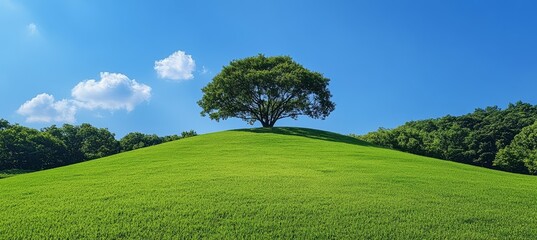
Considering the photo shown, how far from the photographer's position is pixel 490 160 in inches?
3054

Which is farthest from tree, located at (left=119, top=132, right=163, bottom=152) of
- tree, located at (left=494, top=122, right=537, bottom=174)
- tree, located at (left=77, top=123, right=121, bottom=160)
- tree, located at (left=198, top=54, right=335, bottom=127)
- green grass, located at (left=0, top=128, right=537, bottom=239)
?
green grass, located at (left=0, top=128, right=537, bottom=239)

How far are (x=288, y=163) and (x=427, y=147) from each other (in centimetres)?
4960

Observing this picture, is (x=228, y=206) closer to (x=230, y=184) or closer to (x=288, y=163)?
(x=230, y=184)

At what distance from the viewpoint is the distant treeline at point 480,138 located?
6147cm

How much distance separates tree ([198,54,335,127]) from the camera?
51.3 meters

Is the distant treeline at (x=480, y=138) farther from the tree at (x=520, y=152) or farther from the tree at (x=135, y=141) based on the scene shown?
the tree at (x=135, y=141)

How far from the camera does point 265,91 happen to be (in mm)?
52375

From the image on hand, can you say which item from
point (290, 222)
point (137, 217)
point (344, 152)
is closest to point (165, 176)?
point (137, 217)

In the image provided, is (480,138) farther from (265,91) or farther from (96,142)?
(96,142)

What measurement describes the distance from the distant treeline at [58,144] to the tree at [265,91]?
29.9 metres

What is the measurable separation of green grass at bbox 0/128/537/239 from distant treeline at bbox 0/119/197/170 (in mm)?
63824

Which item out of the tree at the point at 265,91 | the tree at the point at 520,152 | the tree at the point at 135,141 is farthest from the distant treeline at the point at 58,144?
the tree at the point at 520,152

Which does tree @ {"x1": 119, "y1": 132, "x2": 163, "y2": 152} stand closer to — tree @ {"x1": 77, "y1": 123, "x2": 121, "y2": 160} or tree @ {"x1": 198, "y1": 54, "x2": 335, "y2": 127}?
tree @ {"x1": 77, "y1": 123, "x2": 121, "y2": 160}

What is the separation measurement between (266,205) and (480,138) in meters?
82.3
